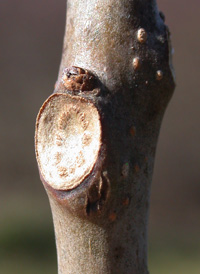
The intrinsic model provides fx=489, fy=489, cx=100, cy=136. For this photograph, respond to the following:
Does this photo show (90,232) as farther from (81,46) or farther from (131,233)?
(81,46)

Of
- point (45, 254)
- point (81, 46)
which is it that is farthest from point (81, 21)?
point (45, 254)

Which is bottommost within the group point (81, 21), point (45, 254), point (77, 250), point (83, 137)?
point (45, 254)

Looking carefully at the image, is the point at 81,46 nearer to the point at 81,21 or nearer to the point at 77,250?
the point at 81,21

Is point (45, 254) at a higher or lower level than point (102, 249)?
lower

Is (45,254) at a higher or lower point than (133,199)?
lower

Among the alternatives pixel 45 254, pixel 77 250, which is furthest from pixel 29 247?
pixel 77 250

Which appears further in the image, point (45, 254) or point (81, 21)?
point (45, 254)
